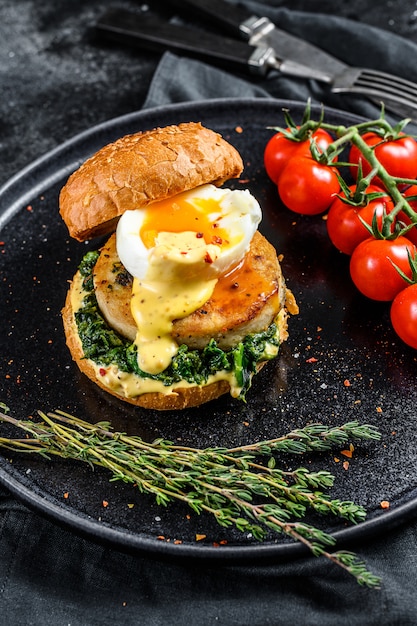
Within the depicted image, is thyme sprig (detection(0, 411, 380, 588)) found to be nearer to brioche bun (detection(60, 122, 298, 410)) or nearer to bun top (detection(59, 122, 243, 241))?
brioche bun (detection(60, 122, 298, 410))

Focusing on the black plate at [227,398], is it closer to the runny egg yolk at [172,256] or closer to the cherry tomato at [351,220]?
the cherry tomato at [351,220]

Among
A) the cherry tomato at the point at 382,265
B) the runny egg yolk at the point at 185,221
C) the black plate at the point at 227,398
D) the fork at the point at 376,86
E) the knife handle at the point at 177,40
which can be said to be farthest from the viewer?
the knife handle at the point at 177,40

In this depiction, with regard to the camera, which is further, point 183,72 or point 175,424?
point 183,72

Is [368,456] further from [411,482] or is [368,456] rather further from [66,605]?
[66,605]

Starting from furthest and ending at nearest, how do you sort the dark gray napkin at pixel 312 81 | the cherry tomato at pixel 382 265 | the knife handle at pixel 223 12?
the knife handle at pixel 223 12, the dark gray napkin at pixel 312 81, the cherry tomato at pixel 382 265

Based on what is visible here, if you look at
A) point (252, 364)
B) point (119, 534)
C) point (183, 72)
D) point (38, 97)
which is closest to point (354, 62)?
point (183, 72)

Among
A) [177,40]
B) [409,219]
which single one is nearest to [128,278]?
[409,219]

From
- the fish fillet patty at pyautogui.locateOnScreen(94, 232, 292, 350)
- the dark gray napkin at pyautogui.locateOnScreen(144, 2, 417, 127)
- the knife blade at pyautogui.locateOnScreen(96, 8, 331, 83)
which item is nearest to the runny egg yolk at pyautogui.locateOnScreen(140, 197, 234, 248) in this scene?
the fish fillet patty at pyautogui.locateOnScreen(94, 232, 292, 350)

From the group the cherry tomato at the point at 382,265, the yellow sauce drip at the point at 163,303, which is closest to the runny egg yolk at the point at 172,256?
the yellow sauce drip at the point at 163,303
